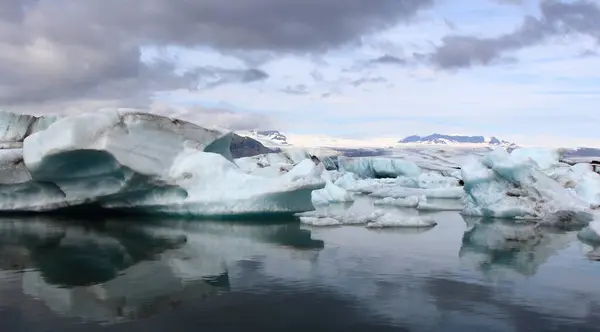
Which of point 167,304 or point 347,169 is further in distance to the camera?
point 347,169

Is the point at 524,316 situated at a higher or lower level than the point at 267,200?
lower

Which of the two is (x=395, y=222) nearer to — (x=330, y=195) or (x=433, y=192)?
(x=330, y=195)

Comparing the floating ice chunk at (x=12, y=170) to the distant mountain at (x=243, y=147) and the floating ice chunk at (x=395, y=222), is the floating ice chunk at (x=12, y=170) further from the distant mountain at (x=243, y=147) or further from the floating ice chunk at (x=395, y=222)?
the distant mountain at (x=243, y=147)

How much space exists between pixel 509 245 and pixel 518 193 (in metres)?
5.27

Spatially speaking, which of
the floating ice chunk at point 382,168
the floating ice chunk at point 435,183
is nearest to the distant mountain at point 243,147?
the floating ice chunk at point 382,168

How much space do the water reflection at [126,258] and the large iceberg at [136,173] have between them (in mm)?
593

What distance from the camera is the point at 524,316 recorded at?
20.0 ft

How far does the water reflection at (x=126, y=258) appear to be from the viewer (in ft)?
21.8

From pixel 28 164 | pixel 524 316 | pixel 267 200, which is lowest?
pixel 524 316

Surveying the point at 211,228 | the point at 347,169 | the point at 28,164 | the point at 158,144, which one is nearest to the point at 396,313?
the point at 211,228

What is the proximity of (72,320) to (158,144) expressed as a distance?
936cm

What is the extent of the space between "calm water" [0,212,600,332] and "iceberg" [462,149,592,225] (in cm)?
276

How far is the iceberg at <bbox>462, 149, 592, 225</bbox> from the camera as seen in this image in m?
15.2

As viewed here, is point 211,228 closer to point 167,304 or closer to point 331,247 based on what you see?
point 331,247
